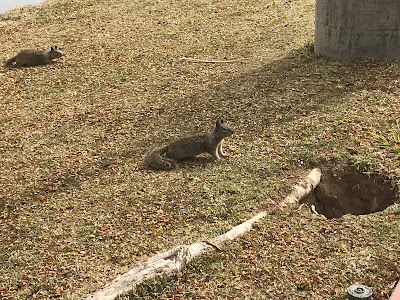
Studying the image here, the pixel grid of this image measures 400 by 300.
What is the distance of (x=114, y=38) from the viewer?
12.1m

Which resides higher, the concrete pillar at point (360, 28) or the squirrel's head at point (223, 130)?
the concrete pillar at point (360, 28)

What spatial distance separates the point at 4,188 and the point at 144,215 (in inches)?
85.9

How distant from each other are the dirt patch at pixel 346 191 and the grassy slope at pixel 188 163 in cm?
21

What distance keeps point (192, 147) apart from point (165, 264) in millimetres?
2235

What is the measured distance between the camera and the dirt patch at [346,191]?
582cm

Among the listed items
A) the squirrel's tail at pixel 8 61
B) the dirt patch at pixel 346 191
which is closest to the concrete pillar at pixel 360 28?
the dirt patch at pixel 346 191

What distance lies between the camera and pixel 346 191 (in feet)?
19.8

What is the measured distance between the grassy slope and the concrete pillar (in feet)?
1.04

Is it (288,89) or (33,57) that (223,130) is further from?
(33,57)

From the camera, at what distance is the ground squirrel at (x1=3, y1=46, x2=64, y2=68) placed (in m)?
10.8

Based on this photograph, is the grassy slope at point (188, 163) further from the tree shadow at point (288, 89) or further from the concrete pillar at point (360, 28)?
the concrete pillar at point (360, 28)

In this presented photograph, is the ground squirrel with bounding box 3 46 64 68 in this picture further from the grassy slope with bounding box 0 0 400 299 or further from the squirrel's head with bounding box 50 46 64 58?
the grassy slope with bounding box 0 0 400 299

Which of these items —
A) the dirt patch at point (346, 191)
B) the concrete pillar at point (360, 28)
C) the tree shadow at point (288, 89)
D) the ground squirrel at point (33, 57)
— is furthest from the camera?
the ground squirrel at point (33, 57)

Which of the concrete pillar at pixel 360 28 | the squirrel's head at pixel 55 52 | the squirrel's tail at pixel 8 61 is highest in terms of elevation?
the concrete pillar at pixel 360 28
